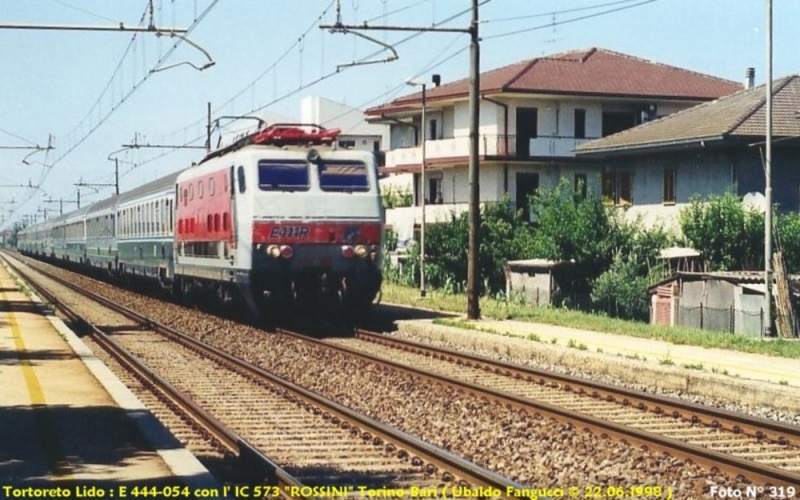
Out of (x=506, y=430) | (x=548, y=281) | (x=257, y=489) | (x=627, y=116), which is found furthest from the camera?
(x=627, y=116)

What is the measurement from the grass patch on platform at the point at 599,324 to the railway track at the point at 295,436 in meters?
7.53

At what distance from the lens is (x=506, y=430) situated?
12102 millimetres

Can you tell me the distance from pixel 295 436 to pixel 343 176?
11.8m

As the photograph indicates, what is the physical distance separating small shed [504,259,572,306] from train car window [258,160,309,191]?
12.9 metres

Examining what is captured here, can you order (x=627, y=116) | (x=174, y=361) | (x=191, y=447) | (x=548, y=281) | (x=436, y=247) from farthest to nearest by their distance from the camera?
(x=627, y=116), (x=436, y=247), (x=548, y=281), (x=174, y=361), (x=191, y=447)

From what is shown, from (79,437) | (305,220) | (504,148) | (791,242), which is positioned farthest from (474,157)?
(504,148)

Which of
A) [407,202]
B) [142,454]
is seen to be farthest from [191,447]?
[407,202]

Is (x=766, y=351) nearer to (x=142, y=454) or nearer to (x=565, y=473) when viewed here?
(x=565, y=473)

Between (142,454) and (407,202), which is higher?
(407,202)

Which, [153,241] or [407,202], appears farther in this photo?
[407,202]

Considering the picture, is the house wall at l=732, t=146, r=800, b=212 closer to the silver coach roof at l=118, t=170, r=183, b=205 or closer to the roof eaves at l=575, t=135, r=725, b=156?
the roof eaves at l=575, t=135, r=725, b=156

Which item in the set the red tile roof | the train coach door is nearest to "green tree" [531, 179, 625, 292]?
the train coach door

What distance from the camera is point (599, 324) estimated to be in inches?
935

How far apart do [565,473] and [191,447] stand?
11.6 feet
